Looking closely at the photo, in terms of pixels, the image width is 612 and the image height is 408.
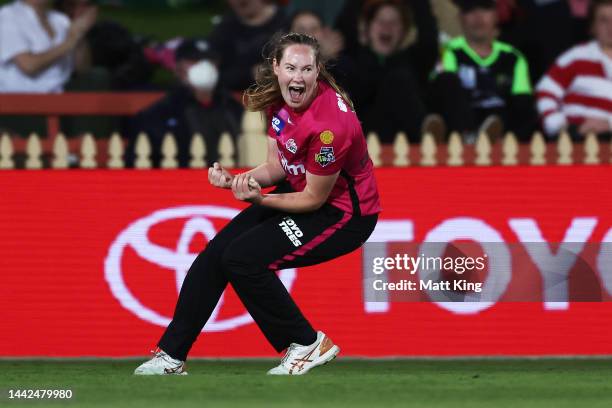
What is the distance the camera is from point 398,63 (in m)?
11.5

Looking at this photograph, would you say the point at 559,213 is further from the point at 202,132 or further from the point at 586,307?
the point at 202,132

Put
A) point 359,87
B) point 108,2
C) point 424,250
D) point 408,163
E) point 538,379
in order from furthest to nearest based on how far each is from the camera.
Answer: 1. point 108,2
2. point 359,87
3. point 408,163
4. point 424,250
5. point 538,379

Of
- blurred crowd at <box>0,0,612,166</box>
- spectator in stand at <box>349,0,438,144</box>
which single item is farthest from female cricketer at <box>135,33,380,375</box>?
spectator in stand at <box>349,0,438,144</box>

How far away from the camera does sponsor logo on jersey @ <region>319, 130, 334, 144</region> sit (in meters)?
6.99

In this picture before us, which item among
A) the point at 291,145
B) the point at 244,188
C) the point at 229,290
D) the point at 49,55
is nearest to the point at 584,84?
the point at 229,290


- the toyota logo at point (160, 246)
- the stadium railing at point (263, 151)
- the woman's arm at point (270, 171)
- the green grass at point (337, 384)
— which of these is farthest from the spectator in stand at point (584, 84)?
the woman's arm at point (270, 171)

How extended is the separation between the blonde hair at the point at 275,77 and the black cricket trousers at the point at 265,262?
0.52 m

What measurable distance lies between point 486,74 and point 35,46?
3.47 m

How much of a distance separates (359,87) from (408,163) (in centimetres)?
101

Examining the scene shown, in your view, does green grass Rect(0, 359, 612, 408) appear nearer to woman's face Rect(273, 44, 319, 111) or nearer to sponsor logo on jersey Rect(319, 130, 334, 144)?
sponsor logo on jersey Rect(319, 130, 334, 144)

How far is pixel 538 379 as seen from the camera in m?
7.53

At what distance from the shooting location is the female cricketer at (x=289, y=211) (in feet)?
23.1

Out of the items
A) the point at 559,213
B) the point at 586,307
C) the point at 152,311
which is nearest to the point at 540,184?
the point at 559,213

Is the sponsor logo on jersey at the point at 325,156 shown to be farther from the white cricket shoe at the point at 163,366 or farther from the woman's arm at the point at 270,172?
the white cricket shoe at the point at 163,366
